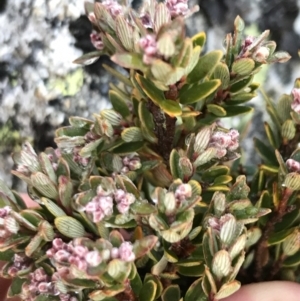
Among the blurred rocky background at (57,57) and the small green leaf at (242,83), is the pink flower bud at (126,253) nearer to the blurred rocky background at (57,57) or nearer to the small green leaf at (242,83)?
the small green leaf at (242,83)

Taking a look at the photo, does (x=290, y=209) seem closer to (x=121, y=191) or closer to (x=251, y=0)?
(x=121, y=191)

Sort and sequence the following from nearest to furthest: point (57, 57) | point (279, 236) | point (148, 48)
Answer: point (148, 48) < point (279, 236) < point (57, 57)

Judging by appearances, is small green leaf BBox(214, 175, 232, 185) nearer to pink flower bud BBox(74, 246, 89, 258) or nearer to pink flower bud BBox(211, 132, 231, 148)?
pink flower bud BBox(211, 132, 231, 148)

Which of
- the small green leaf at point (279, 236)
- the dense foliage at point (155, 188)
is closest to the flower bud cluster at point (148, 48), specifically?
the dense foliage at point (155, 188)

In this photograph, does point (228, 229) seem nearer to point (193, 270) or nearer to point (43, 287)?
point (193, 270)

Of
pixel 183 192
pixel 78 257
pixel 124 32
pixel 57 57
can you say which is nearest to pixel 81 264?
pixel 78 257
